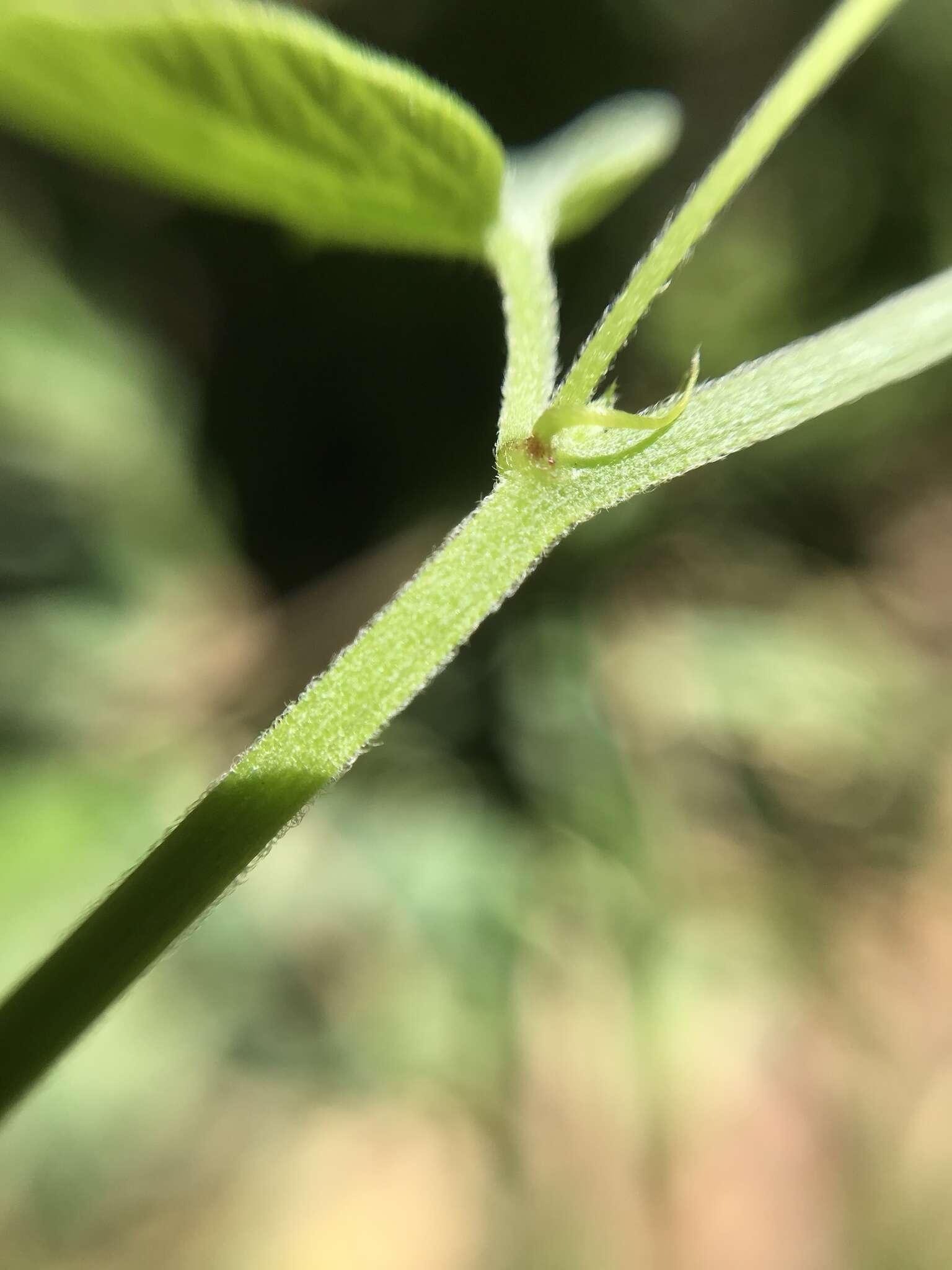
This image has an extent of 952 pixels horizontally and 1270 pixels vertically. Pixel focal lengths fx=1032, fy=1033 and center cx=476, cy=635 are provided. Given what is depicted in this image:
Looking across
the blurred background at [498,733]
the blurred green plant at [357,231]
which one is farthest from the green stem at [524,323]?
the blurred background at [498,733]

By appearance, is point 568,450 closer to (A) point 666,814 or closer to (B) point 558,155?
(B) point 558,155

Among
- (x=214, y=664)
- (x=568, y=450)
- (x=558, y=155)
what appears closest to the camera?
(x=568, y=450)

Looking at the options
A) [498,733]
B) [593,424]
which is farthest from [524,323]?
[498,733]

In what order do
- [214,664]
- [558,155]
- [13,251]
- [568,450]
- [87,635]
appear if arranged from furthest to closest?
[214,664], [87,635], [13,251], [558,155], [568,450]

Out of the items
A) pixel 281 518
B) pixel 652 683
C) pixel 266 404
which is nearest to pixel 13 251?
pixel 266 404

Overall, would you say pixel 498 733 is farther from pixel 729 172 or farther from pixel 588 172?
pixel 729 172

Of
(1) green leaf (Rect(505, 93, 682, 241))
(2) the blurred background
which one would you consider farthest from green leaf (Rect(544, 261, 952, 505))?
(2) the blurred background

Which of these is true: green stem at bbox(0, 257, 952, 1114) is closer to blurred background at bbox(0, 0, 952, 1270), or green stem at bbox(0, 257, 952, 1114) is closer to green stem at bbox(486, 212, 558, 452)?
green stem at bbox(486, 212, 558, 452)
